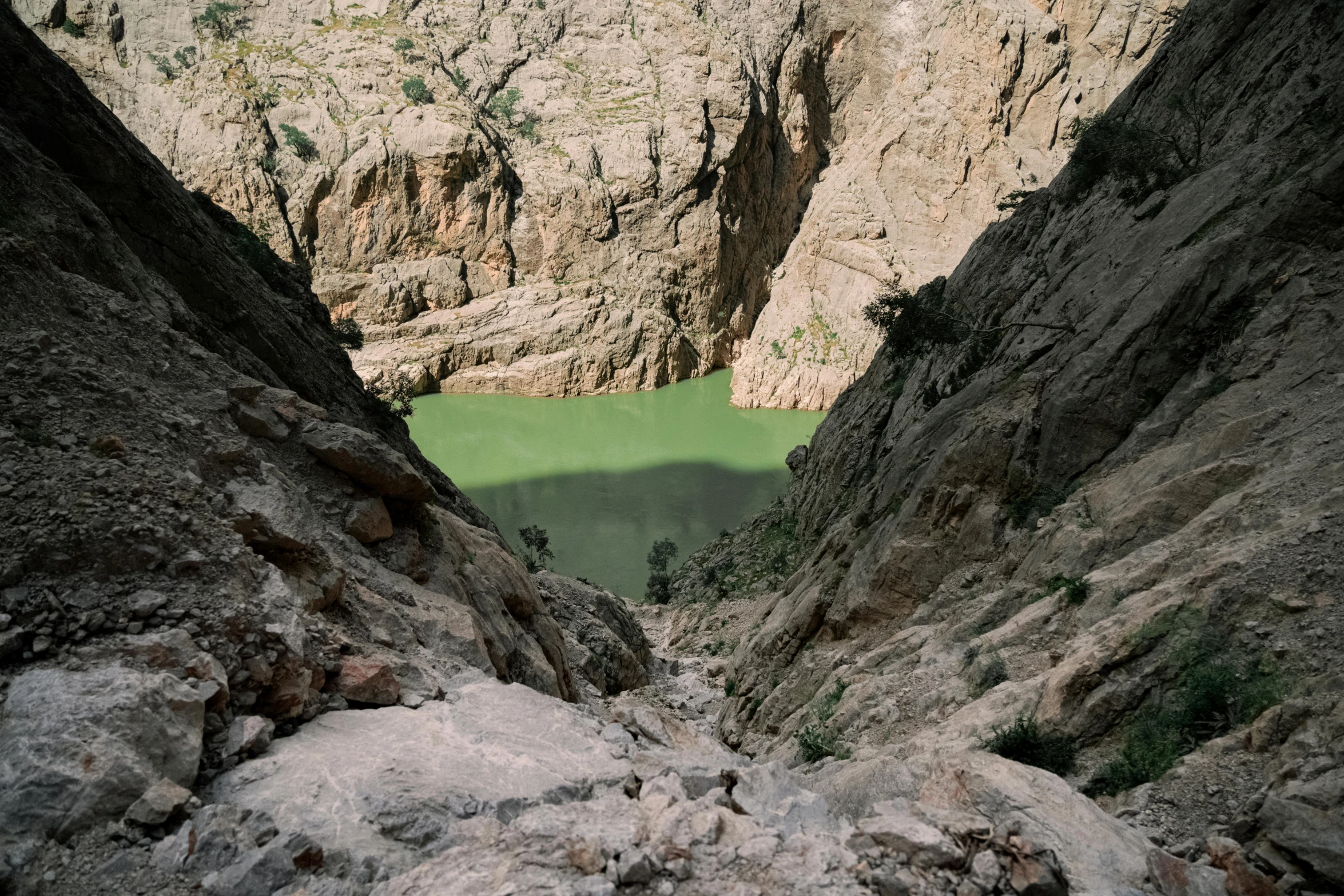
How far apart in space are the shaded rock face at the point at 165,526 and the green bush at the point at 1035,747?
16.3ft

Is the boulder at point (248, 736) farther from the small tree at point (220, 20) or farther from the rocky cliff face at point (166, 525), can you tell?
the small tree at point (220, 20)

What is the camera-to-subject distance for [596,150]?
174 feet

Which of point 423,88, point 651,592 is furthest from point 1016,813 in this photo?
point 423,88

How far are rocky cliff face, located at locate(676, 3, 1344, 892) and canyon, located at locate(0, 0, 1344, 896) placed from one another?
2.1 inches

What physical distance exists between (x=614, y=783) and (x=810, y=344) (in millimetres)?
46075

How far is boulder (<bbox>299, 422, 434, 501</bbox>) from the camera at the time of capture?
8.92 m

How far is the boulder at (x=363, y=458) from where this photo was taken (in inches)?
351

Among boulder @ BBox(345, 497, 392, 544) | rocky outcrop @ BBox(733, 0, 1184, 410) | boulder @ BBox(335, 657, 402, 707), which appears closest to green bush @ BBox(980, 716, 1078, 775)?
boulder @ BBox(335, 657, 402, 707)

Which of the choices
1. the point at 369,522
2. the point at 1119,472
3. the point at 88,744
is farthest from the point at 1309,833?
the point at 369,522

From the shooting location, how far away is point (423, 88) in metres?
50.4

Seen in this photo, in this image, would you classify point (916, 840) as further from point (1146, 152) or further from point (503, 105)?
point (503, 105)

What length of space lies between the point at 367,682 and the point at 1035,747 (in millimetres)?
5568

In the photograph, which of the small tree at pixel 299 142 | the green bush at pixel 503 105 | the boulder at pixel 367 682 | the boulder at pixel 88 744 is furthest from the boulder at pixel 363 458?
the green bush at pixel 503 105

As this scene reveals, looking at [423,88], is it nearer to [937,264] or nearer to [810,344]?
[810,344]
